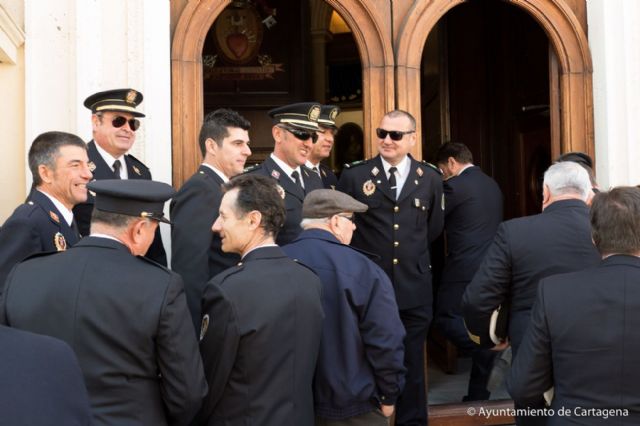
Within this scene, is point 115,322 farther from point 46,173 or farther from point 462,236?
point 462,236

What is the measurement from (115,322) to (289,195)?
71.8 inches

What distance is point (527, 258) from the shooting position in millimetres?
3383

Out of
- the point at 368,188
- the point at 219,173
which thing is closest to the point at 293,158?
the point at 219,173

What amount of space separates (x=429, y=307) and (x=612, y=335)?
213 cm

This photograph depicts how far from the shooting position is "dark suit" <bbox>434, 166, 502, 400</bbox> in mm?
5484

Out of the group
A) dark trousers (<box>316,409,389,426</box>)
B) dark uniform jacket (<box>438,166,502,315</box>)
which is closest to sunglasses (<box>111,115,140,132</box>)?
dark trousers (<box>316,409,389,426</box>)

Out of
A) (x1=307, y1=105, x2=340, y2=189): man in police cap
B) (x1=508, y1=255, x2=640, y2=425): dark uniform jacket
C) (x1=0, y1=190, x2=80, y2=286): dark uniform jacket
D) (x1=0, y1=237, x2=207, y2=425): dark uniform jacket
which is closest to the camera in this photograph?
(x1=0, y1=237, x2=207, y2=425): dark uniform jacket

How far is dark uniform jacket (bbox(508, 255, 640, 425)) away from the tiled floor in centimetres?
256

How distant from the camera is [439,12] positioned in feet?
16.6

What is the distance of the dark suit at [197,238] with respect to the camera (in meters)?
3.69

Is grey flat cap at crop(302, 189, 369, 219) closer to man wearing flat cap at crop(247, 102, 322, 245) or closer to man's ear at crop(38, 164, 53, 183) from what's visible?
man wearing flat cap at crop(247, 102, 322, 245)

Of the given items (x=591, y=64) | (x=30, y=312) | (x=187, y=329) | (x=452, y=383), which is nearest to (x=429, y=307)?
→ (x=452, y=383)

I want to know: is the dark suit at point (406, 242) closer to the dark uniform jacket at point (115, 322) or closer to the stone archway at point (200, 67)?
the stone archway at point (200, 67)

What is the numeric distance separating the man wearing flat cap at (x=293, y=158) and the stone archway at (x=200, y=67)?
1.39 feet
